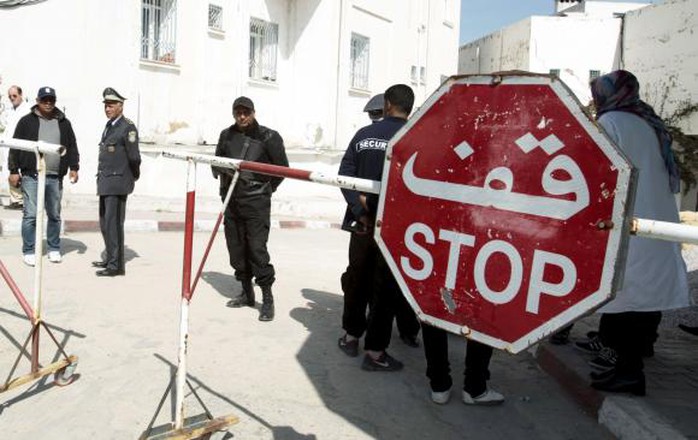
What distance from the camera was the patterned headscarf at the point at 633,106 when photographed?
138 inches

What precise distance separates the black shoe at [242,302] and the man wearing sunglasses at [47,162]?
236 centimetres

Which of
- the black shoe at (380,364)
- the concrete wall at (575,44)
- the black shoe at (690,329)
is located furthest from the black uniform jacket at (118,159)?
the concrete wall at (575,44)

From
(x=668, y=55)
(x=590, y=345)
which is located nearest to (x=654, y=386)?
(x=590, y=345)

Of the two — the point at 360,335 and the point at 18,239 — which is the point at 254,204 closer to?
the point at 360,335

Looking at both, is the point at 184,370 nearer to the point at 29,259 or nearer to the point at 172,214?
the point at 29,259

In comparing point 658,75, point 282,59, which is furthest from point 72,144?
point 658,75

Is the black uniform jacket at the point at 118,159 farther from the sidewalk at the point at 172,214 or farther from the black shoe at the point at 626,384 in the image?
the black shoe at the point at 626,384

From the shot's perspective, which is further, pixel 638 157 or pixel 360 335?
pixel 360 335

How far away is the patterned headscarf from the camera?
11.5 ft

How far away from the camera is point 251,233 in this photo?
16.6 feet

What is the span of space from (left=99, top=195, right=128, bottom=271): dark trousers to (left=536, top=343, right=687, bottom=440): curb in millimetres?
4083

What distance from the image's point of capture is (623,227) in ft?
5.17

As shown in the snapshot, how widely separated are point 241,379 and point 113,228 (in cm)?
298

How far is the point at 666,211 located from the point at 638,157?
1.10 ft
